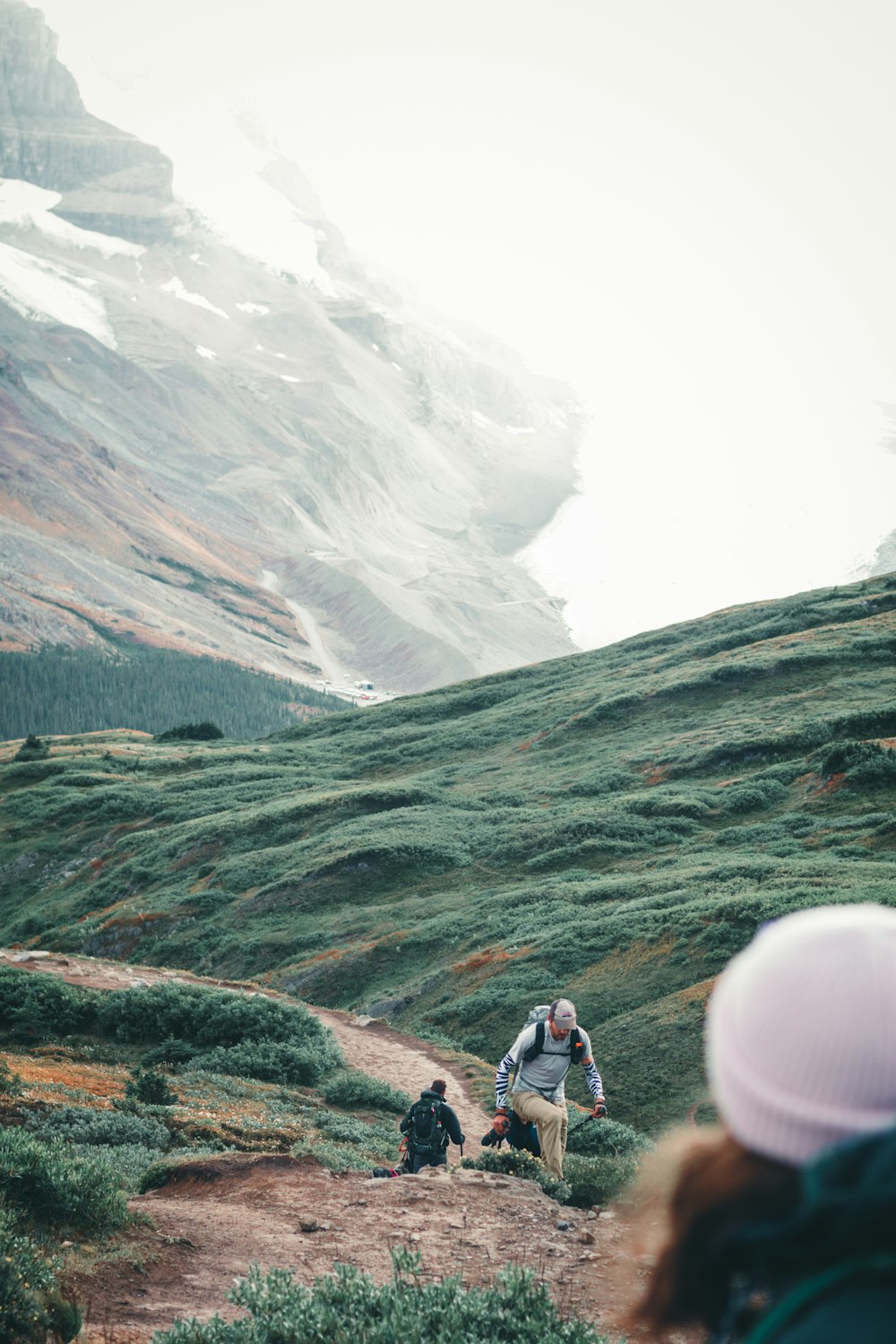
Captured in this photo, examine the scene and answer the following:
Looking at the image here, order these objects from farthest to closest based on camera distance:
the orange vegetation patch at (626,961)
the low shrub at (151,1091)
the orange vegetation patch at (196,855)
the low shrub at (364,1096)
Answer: the orange vegetation patch at (196,855)
the orange vegetation patch at (626,961)
the low shrub at (364,1096)
the low shrub at (151,1091)

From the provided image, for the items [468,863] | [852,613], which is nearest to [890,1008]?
[468,863]

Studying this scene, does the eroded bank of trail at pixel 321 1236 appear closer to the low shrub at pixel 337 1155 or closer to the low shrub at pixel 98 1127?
the low shrub at pixel 337 1155

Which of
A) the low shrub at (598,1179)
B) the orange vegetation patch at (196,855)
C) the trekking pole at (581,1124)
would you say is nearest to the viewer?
the low shrub at (598,1179)

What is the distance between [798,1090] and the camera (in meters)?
1.90

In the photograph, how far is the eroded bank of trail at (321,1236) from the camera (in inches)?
280

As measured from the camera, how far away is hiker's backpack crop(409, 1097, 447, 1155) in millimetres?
11250

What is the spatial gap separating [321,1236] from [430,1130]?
2.81 m

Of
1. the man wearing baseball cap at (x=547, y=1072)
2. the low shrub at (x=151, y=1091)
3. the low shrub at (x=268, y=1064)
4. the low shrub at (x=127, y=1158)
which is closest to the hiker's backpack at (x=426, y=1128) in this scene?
the man wearing baseball cap at (x=547, y=1072)

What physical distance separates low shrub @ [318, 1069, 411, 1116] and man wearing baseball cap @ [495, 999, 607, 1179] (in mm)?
5543

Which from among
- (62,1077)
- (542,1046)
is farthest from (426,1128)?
(62,1077)

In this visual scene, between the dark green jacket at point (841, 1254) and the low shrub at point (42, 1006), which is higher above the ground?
the dark green jacket at point (841, 1254)

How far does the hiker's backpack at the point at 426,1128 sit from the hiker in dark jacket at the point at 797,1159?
32.4ft

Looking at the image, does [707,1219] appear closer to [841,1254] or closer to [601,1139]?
[841,1254]

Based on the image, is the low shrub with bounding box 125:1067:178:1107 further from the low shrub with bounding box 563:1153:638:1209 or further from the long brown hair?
the long brown hair
